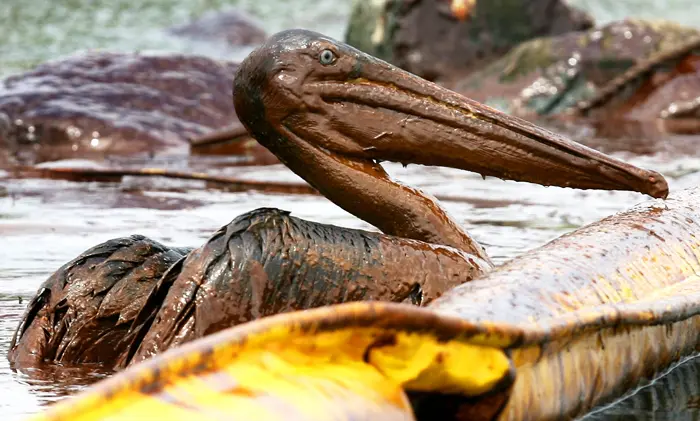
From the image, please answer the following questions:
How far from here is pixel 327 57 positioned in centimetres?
449

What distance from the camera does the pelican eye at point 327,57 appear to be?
177 inches

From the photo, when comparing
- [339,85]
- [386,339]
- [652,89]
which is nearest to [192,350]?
[386,339]

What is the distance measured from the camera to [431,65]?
15.7 meters

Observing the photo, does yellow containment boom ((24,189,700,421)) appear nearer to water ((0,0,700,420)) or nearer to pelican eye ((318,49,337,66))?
water ((0,0,700,420))

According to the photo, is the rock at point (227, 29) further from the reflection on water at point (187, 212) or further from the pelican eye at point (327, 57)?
the pelican eye at point (327, 57)

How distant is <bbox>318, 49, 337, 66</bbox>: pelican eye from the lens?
14.7 ft

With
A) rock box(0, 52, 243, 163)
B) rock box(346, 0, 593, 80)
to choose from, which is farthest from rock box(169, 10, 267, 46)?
rock box(0, 52, 243, 163)

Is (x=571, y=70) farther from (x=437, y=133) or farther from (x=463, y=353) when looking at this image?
(x=463, y=353)

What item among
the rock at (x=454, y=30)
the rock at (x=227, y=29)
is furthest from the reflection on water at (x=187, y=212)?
the rock at (x=227, y=29)

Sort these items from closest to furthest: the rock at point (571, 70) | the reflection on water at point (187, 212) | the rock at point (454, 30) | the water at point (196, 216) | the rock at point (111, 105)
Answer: the water at point (196, 216) → the reflection on water at point (187, 212) → the rock at point (111, 105) → the rock at point (571, 70) → the rock at point (454, 30)

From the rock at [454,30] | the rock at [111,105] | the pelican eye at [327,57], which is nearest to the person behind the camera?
the pelican eye at [327,57]

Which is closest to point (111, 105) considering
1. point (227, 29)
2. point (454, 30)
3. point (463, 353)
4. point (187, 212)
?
point (187, 212)

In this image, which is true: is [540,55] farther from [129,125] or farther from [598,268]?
[598,268]

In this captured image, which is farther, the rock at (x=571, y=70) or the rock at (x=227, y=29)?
the rock at (x=227, y=29)
